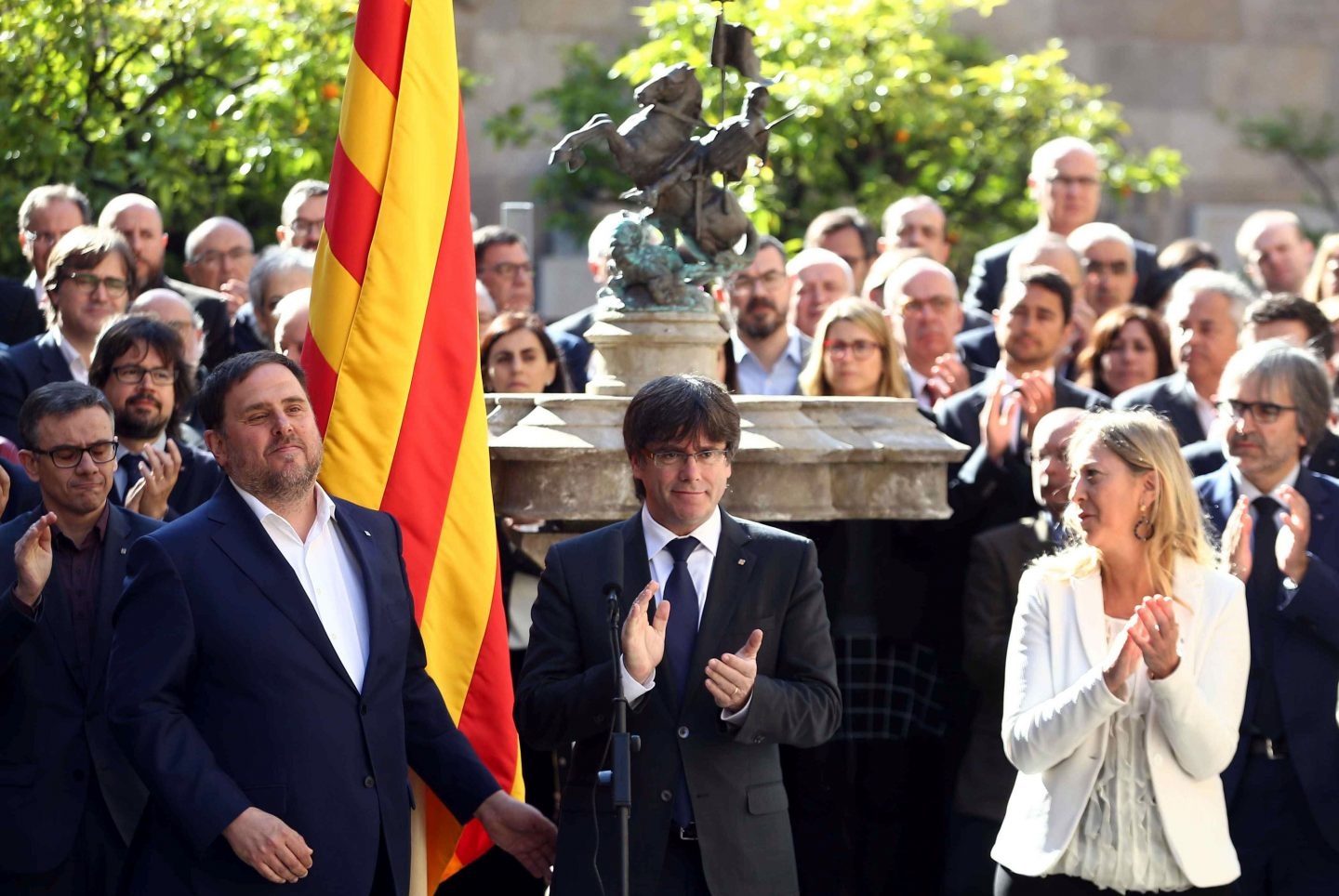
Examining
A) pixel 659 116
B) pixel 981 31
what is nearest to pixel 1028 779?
pixel 659 116

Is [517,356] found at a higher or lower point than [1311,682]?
higher

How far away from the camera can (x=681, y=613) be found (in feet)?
16.5

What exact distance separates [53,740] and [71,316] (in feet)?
7.14

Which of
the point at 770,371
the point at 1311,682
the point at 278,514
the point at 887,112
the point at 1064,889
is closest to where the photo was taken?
the point at 278,514

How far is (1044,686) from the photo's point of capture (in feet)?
17.5

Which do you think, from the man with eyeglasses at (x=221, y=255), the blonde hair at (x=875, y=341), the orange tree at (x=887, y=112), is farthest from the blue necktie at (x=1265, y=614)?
the orange tree at (x=887, y=112)

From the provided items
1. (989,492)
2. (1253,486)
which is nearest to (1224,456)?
(1253,486)

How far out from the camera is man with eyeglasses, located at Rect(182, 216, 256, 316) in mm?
9391

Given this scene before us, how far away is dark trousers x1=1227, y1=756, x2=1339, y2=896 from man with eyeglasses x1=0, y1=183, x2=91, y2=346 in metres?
4.75

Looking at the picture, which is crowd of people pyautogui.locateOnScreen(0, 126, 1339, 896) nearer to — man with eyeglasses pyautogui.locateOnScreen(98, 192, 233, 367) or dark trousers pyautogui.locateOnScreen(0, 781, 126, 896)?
dark trousers pyautogui.locateOnScreen(0, 781, 126, 896)

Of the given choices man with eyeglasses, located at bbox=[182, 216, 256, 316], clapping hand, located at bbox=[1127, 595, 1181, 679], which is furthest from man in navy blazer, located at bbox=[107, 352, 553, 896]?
man with eyeglasses, located at bbox=[182, 216, 256, 316]

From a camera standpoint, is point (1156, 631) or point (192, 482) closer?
point (1156, 631)

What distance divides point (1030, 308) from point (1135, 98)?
7533mm

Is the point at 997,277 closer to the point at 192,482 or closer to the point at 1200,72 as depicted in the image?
the point at 192,482
